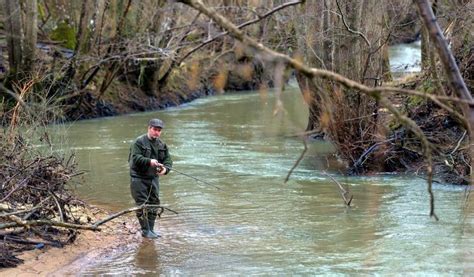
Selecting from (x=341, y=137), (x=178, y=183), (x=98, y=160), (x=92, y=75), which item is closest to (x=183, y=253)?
(x=178, y=183)

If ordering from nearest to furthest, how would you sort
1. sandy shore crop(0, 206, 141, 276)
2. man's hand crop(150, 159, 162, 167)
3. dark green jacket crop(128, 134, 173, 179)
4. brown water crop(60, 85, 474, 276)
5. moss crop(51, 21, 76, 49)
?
sandy shore crop(0, 206, 141, 276) → brown water crop(60, 85, 474, 276) → man's hand crop(150, 159, 162, 167) → dark green jacket crop(128, 134, 173, 179) → moss crop(51, 21, 76, 49)

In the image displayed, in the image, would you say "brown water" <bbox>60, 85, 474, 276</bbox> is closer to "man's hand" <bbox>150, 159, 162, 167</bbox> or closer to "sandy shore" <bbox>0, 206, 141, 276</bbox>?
"sandy shore" <bbox>0, 206, 141, 276</bbox>

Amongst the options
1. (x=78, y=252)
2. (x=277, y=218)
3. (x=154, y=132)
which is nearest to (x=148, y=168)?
(x=154, y=132)

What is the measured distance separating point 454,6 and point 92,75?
1451 cm

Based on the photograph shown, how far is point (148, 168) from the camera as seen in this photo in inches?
406

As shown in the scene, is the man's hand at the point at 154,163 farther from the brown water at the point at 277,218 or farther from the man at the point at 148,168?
the brown water at the point at 277,218

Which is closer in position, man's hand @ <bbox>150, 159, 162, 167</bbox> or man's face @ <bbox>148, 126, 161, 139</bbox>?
man's hand @ <bbox>150, 159, 162, 167</bbox>

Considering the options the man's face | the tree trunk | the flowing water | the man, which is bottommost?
the flowing water

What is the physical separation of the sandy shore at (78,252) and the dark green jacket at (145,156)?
3.19 feet

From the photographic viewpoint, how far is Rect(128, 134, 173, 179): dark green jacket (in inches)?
401

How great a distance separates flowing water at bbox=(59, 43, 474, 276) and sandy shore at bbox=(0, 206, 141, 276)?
0.23m

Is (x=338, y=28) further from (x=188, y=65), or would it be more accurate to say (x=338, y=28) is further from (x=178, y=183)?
(x=188, y=65)

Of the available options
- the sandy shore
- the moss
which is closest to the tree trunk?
the moss

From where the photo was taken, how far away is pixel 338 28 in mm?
15273
